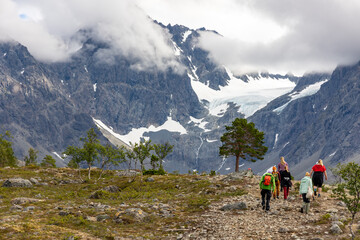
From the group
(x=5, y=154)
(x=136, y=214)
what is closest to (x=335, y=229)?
(x=136, y=214)

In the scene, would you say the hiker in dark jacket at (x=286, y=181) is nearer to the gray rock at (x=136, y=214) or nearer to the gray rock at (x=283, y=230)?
the gray rock at (x=283, y=230)

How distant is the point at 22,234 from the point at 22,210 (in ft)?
34.7

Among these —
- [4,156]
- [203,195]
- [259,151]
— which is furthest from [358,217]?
[4,156]

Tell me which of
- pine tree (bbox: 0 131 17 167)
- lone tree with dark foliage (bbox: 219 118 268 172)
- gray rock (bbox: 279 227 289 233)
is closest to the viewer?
gray rock (bbox: 279 227 289 233)

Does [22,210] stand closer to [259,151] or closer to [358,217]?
[358,217]

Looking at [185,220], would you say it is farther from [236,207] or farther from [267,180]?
[267,180]

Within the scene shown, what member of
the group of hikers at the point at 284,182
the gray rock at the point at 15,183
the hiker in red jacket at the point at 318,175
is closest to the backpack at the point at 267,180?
the group of hikers at the point at 284,182

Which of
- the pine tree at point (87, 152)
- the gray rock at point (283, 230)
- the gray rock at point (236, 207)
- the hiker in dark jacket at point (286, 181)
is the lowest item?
the gray rock at point (283, 230)

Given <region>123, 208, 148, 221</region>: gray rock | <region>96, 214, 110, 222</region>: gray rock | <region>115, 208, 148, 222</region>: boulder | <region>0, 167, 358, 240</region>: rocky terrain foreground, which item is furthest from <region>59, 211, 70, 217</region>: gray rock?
<region>123, 208, 148, 221</region>: gray rock

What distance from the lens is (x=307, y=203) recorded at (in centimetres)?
2397

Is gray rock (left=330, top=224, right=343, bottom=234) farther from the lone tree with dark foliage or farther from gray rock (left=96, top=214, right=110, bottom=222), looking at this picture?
the lone tree with dark foliage

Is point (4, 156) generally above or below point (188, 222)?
above

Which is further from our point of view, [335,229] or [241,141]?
[241,141]

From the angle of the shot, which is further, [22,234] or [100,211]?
[100,211]
